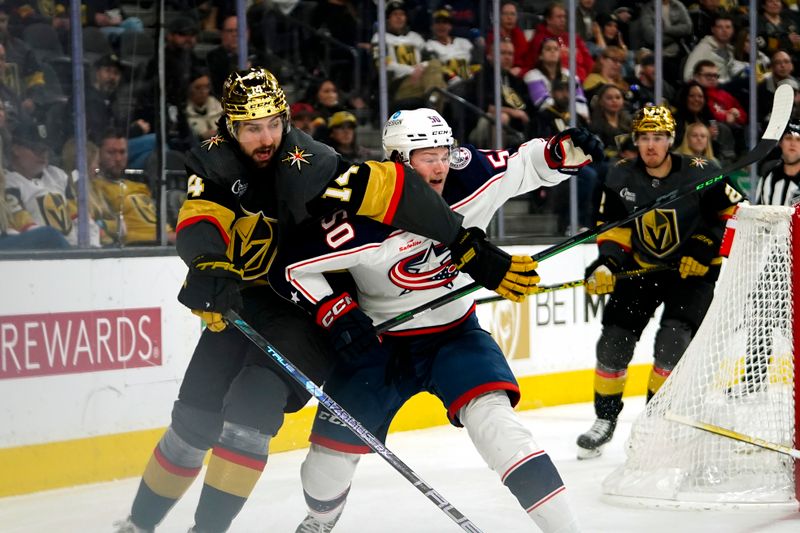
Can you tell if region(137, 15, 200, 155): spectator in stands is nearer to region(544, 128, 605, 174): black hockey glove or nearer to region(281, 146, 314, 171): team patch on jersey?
region(281, 146, 314, 171): team patch on jersey

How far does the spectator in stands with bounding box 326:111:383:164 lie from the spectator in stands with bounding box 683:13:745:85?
2.63 metres

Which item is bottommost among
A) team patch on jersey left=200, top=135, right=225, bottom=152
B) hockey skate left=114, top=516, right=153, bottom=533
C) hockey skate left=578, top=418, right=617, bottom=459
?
hockey skate left=578, top=418, right=617, bottom=459

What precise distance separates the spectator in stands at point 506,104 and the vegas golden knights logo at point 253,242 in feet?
9.45

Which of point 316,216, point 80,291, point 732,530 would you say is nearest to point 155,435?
point 80,291

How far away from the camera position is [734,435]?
3.27 m

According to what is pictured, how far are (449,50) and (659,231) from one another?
1688mm

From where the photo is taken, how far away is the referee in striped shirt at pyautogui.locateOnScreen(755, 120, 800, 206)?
188 inches

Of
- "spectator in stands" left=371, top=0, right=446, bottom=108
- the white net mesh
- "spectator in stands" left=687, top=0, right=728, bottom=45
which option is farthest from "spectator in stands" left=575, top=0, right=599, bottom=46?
the white net mesh

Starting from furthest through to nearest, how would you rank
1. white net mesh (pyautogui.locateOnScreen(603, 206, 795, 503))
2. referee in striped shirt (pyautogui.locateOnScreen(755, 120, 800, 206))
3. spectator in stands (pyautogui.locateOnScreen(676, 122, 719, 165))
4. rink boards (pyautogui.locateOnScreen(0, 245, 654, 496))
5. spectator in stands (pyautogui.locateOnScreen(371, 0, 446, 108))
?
spectator in stands (pyautogui.locateOnScreen(676, 122, 719, 165))
spectator in stands (pyautogui.locateOnScreen(371, 0, 446, 108))
referee in striped shirt (pyautogui.locateOnScreen(755, 120, 800, 206))
rink boards (pyautogui.locateOnScreen(0, 245, 654, 496))
white net mesh (pyautogui.locateOnScreen(603, 206, 795, 503))

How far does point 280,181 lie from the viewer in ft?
8.52

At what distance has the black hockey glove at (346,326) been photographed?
261 cm

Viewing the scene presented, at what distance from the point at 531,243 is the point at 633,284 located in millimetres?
1330

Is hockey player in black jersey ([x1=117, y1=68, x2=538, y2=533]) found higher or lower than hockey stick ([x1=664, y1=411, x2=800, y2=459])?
higher

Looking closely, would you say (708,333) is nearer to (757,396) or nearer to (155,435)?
(757,396)
